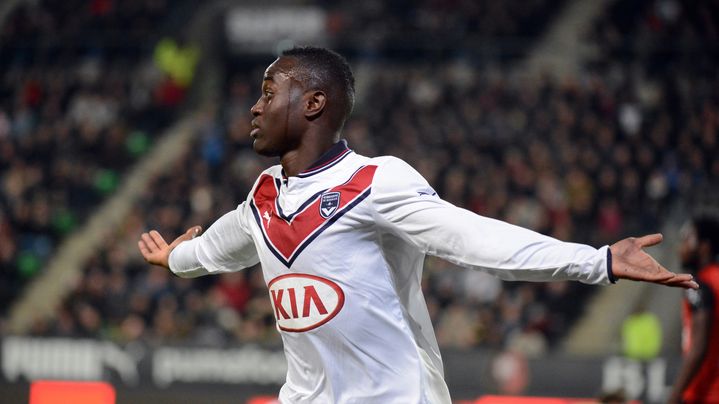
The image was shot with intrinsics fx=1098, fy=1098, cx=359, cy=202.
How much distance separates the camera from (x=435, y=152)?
16.4 meters

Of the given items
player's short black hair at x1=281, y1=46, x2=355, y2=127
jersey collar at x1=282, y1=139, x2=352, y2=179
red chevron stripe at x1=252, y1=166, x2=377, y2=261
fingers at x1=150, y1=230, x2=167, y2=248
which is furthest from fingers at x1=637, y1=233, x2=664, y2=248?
fingers at x1=150, y1=230, x2=167, y2=248

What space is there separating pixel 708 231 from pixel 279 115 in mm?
3736

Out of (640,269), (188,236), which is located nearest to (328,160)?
(188,236)

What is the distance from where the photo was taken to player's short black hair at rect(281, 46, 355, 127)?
12.5 feet

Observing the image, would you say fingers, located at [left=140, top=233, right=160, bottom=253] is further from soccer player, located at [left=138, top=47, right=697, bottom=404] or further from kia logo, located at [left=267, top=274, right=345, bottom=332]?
kia logo, located at [left=267, top=274, right=345, bottom=332]

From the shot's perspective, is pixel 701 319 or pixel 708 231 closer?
pixel 701 319

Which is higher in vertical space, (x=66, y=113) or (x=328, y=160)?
(x=66, y=113)

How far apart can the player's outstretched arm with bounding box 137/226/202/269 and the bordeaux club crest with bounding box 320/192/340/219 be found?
1.03m

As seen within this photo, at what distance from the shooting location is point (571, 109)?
16.8 m

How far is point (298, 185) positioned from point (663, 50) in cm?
1518

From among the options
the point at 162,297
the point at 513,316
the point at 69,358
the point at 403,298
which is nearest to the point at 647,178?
the point at 513,316

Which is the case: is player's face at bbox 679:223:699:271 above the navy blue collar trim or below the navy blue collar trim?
below

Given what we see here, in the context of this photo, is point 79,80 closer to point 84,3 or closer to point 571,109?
point 84,3

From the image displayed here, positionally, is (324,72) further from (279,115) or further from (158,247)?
(158,247)
